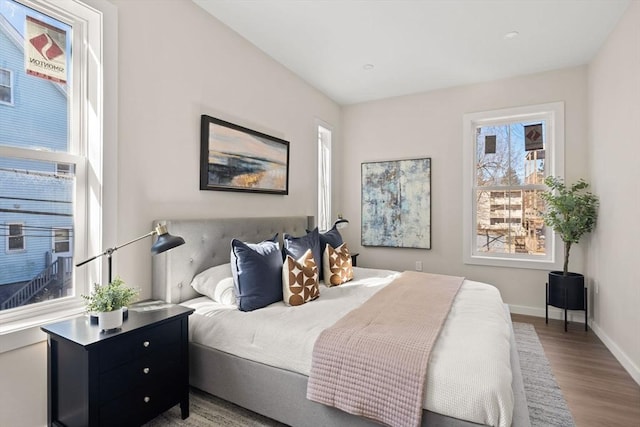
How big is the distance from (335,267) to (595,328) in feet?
8.79

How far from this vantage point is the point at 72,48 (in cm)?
187

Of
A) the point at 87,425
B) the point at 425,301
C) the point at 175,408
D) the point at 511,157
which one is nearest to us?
the point at 87,425

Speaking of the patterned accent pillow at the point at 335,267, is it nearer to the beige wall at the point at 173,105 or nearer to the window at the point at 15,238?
the beige wall at the point at 173,105

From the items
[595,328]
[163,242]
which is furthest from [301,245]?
[595,328]

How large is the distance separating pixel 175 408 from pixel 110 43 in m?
2.17

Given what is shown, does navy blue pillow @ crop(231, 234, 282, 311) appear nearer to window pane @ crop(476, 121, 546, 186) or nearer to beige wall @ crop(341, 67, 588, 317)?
beige wall @ crop(341, 67, 588, 317)

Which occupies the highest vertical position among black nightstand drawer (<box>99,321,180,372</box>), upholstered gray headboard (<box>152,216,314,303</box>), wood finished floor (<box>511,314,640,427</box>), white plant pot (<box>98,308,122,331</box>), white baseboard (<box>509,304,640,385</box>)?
upholstered gray headboard (<box>152,216,314,303</box>)

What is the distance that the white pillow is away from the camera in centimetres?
217

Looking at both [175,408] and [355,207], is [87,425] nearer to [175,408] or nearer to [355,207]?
[175,408]

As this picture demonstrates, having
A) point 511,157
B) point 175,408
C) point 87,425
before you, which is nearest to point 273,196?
point 175,408

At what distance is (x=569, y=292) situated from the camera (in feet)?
10.7

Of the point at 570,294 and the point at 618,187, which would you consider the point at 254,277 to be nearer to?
the point at 618,187

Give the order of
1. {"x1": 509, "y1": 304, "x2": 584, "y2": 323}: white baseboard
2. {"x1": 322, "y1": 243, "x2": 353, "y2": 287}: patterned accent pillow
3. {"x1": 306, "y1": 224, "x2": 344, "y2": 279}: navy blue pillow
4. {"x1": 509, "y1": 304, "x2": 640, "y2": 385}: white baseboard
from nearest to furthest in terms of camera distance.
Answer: {"x1": 509, "y1": 304, "x2": 640, "y2": 385}: white baseboard < {"x1": 322, "y1": 243, "x2": 353, "y2": 287}: patterned accent pillow < {"x1": 306, "y1": 224, "x2": 344, "y2": 279}: navy blue pillow < {"x1": 509, "y1": 304, "x2": 584, "y2": 323}: white baseboard

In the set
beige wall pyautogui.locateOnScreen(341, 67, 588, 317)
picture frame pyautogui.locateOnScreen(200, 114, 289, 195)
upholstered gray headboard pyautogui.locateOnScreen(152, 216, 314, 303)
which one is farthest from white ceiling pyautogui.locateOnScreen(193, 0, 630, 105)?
upholstered gray headboard pyautogui.locateOnScreen(152, 216, 314, 303)
